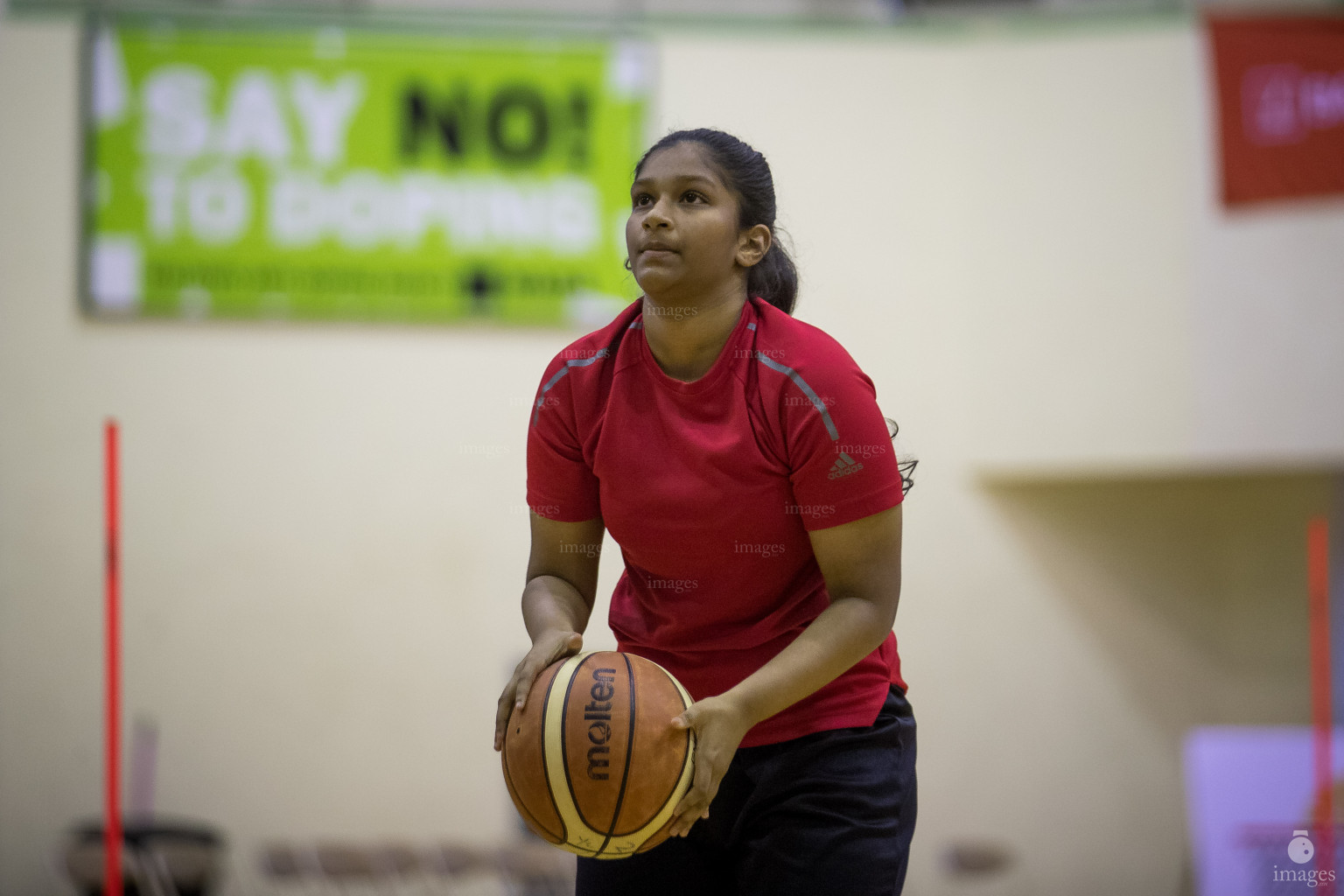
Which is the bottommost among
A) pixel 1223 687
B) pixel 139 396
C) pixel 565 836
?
pixel 1223 687

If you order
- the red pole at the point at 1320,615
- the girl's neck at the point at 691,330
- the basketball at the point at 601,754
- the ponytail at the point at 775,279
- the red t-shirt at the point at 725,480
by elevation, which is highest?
the ponytail at the point at 775,279

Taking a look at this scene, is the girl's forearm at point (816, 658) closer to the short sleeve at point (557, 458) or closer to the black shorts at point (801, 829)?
the black shorts at point (801, 829)

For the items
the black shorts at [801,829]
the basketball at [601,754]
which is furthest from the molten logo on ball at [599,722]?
the black shorts at [801,829]

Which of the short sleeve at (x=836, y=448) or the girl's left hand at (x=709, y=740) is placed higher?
the short sleeve at (x=836, y=448)

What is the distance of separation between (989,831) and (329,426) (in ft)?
9.84

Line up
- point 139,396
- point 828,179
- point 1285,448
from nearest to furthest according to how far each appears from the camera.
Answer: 1. point 828,179
2. point 1285,448
3. point 139,396

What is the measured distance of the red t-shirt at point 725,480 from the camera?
5.15 feet

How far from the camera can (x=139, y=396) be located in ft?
15.9

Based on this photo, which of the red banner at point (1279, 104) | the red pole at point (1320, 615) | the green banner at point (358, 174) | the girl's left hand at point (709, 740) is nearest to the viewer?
the girl's left hand at point (709, 740)

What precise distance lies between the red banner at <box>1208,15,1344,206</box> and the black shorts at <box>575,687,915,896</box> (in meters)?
3.60

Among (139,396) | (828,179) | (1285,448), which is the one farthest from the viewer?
(139,396)

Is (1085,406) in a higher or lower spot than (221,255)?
lower

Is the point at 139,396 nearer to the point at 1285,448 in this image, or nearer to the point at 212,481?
the point at 212,481

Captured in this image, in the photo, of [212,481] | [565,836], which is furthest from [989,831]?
[565,836]
